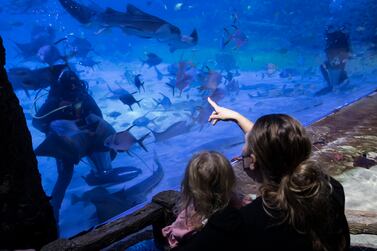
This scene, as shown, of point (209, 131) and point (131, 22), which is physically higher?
point (131, 22)

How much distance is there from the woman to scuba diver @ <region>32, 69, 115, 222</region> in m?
3.71

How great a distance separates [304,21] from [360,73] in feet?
43.5

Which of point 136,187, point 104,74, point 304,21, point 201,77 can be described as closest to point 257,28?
point 304,21

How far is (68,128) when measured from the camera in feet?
15.1

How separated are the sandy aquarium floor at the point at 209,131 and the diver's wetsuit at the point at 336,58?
16.7 inches

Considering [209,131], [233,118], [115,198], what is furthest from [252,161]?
[209,131]

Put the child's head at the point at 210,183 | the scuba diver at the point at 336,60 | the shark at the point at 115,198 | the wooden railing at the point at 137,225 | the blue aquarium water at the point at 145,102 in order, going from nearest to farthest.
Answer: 1. the child's head at the point at 210,183
2. the wooden railing at the point at 137,225
3. the shark at the point at 115,198
4. the blue aquarium water at the point at 145,102
5. the scuba diver at the point at 336,60

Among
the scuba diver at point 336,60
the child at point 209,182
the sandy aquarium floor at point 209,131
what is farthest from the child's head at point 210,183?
the scuba diver at point 336,60

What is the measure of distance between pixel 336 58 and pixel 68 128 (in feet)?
33.2

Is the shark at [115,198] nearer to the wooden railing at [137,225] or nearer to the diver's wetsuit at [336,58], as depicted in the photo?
the wooden railing at [137,225]

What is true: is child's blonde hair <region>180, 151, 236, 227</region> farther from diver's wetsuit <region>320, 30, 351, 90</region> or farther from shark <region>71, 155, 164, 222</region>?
diver's wetsuit <region>320, 30, 351, 90</region>

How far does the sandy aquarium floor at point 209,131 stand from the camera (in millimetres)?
4148

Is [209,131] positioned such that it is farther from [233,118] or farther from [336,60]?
[336,60]

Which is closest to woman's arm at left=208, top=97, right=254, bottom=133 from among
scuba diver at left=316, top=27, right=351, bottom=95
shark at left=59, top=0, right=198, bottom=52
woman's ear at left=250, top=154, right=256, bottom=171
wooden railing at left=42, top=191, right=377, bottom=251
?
wooden railing at left=42, top=191, right=377, bottom=251
